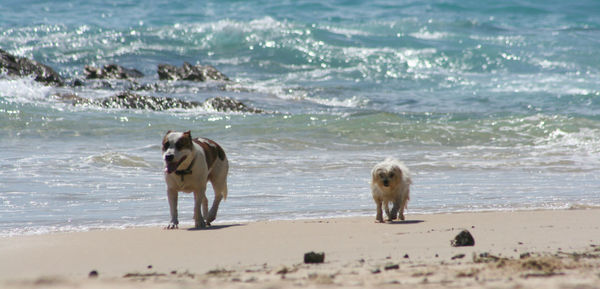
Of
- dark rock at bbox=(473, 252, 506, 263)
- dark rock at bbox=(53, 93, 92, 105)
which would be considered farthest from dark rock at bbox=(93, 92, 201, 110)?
dark rock at bbox=(473, 252, 506, 263)

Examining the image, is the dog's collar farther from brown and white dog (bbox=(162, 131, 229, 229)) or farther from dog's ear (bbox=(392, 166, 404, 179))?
dog's ear (bbox=(392, 166, 404, 179))

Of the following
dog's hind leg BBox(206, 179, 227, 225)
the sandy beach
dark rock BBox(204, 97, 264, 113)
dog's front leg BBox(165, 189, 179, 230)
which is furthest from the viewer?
dark rock BBox(204, 97, 264, 113)

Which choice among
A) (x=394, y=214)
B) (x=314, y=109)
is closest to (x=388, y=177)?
(x=394, y=214)

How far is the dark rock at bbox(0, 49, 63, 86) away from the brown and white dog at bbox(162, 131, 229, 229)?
1609 centimetres

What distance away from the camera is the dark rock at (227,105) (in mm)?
20219

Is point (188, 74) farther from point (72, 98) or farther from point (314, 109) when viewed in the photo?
point (314, 109)

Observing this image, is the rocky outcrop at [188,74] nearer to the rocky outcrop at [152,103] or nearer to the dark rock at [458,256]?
the rocky outcrop at [152,103]

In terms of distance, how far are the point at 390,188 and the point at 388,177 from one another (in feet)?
0.37

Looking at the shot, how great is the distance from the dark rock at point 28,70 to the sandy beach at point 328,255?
16640mm

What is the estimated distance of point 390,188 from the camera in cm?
827

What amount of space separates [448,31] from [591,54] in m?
7.23

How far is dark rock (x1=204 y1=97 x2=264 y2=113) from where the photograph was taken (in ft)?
66.3

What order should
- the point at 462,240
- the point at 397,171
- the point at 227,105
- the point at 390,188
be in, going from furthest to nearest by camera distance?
the point at 227,105, the point at 397,171, the point at 390,188, the point at 462,240

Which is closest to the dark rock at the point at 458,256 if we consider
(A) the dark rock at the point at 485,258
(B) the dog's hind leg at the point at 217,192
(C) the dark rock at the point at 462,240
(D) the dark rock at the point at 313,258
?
(A) the dark rock at the point at 485,258
